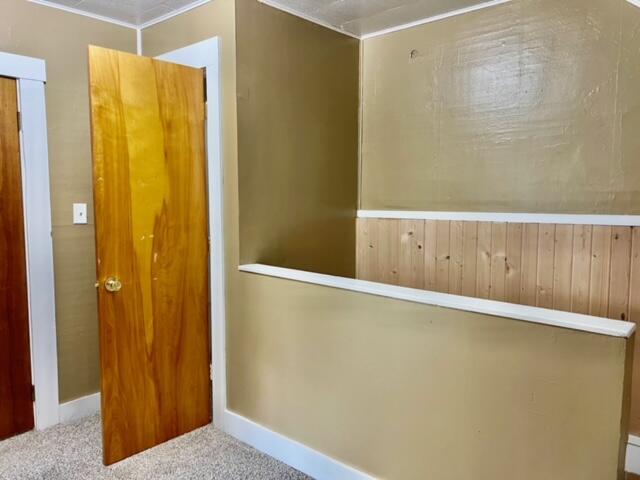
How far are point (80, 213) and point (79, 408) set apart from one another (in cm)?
114

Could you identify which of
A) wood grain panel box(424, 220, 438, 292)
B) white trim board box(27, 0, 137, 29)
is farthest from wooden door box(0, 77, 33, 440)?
wood grain panel box(424, 220, 438, 292)

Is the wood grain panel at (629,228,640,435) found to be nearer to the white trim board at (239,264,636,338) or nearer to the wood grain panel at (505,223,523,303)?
the wood grain panel at (505,223,523,303)

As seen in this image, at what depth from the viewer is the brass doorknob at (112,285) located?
7.21ft

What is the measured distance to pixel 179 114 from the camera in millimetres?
2420

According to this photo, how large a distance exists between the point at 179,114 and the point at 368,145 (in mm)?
1239

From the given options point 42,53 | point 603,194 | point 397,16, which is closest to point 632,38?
point 603,194

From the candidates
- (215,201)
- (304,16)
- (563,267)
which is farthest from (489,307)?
(304,16)

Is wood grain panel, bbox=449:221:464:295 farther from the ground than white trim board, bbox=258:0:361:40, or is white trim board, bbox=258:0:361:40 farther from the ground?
white trim board, bbox=258:0:361:40

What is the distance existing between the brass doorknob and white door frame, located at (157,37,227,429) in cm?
50

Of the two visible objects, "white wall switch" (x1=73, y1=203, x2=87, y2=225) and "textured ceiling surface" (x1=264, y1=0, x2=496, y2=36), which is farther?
"white wall switch" (x1=73, y1=203, x2=87, y2=225)

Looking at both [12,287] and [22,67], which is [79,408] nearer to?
[12,287]

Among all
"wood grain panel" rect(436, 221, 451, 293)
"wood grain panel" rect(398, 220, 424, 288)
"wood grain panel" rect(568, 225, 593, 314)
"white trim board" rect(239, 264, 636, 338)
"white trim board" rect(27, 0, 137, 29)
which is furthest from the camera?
"wood grain panel" rect(398, 220, 424, 288)

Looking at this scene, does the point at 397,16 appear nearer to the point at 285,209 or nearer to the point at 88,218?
the point at 285,209

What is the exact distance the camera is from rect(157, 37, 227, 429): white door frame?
245 centimetres
